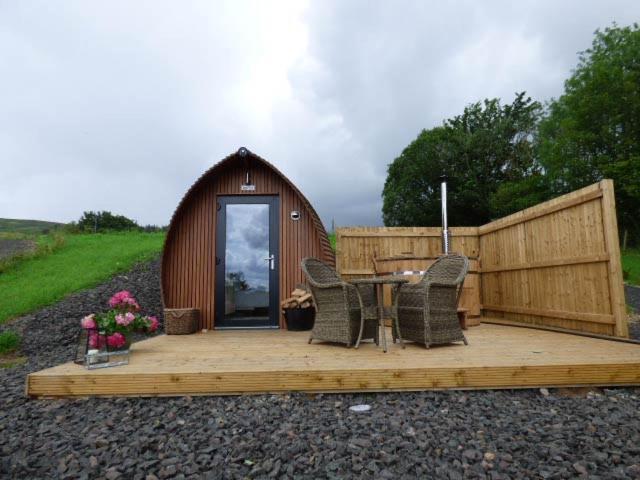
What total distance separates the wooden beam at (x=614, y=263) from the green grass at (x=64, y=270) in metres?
8.22

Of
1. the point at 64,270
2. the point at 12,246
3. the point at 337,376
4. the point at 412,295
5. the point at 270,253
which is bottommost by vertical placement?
the point at 337,376

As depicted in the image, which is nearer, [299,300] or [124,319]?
[124,319]

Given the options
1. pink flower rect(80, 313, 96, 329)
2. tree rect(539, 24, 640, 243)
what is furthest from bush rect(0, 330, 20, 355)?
tree rect(539, 24, 640, 243)

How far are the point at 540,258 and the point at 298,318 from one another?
3.56 metres

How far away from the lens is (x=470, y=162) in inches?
811

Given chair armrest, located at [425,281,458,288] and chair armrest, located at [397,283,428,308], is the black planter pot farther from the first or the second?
chair armrest, located at [425,281,458,288]

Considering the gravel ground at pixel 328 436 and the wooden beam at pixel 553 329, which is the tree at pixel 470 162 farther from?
the gravel ground at pixel 328 436

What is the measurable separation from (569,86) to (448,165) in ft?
23.0

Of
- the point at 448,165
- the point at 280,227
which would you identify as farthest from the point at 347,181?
the point at 448,165

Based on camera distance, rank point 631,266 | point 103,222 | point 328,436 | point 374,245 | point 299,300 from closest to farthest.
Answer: point 328,436 → point 299,300 → point 374,245 → point 631,266 → point 103,222

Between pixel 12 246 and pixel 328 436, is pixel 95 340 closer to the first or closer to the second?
pixel 328 436

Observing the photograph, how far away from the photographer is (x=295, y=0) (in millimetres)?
7137

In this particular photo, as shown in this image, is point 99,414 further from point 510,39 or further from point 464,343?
point 510,39

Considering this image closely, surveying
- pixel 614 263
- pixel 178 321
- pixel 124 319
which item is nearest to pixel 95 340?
pixel 124 319
